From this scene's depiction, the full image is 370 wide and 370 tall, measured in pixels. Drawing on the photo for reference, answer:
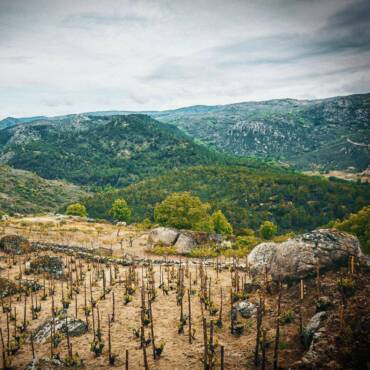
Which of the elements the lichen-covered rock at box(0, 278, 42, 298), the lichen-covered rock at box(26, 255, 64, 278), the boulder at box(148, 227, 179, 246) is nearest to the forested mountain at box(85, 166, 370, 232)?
the boulder at box(148, 227, 179, 246)

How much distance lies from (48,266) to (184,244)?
15980mm

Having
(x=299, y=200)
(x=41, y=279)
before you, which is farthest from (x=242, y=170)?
(x=41, y=279)

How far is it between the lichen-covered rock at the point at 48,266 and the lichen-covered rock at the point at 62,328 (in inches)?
400

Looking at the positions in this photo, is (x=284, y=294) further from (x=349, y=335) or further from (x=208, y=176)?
(x=208, y=176)

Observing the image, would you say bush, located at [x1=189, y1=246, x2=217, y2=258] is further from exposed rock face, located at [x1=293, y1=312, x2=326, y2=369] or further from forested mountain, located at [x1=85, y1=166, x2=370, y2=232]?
forested mountain, located at [x1=85, y1=166, x2=370, y2=232]

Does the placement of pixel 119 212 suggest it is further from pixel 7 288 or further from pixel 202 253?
pixel 7 288

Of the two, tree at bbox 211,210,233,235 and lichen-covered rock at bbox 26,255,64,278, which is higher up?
lichen-covered rock at bbox 26,255,64,278

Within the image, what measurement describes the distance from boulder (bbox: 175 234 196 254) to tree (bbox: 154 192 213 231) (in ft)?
27.7

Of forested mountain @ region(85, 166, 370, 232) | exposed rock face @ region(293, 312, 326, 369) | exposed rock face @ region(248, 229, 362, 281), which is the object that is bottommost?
forested mountain @ region(85, 166, 370, 232)

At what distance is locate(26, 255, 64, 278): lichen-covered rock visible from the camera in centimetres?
2805

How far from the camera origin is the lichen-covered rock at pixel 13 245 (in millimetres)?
34125

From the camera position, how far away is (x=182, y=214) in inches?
1965

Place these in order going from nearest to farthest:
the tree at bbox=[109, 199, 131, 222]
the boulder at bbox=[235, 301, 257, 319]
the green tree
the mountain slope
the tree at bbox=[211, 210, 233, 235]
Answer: the boulder at bbox=[235, 301, 257, 319]
the green tree
the tree at bbox=[211, 210, 233, 235]
the tree at bbox=[109, 199, 131, 222]
the mountain slope

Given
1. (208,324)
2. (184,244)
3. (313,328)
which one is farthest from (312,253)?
(184,244)
